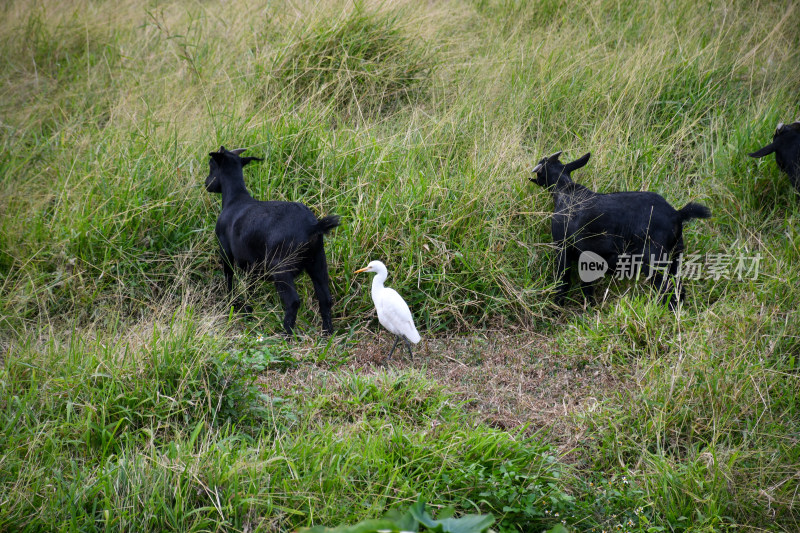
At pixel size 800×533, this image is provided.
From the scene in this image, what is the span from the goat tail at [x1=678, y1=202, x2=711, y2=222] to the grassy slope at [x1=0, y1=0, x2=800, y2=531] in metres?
0.54

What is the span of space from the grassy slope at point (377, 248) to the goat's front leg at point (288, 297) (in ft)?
0.63

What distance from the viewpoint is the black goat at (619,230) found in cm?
480

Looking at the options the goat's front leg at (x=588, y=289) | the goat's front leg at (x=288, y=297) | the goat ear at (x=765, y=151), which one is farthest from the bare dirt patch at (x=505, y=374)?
the goat ear at (x=765, y=151)

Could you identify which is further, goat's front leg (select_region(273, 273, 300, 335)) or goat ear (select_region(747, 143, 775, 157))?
goat ear (select_region(747, 143, 775, 157))

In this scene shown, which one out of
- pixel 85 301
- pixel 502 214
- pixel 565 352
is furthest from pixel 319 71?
pixel 565 352

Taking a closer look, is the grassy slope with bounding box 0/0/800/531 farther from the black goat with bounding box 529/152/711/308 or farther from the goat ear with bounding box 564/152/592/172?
the goat ear with bounding box 564/152/592/172

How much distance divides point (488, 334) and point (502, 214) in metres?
0.95

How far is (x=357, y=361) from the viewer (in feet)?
14.7

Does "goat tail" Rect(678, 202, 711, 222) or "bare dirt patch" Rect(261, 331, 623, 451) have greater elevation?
"goat tail" Rect(678, 202, 711, 222)

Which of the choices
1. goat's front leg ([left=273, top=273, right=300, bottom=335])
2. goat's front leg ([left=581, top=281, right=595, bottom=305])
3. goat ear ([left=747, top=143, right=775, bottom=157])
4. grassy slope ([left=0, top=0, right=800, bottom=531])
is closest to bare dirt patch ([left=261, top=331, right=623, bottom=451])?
grassy slope ([left=0, top=0, right=800, bottom=531])

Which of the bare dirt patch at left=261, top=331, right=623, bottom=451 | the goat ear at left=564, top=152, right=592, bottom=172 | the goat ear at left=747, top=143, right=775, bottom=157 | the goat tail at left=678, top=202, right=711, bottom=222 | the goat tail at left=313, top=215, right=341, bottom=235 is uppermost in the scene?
the goat tail at left=313, top=215, right=341, bottom=235

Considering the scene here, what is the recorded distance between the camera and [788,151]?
5465mm

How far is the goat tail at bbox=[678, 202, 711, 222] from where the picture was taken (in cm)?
475

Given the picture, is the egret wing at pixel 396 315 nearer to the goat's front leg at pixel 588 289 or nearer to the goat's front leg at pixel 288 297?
the goat's front leg at pixel 288 297
